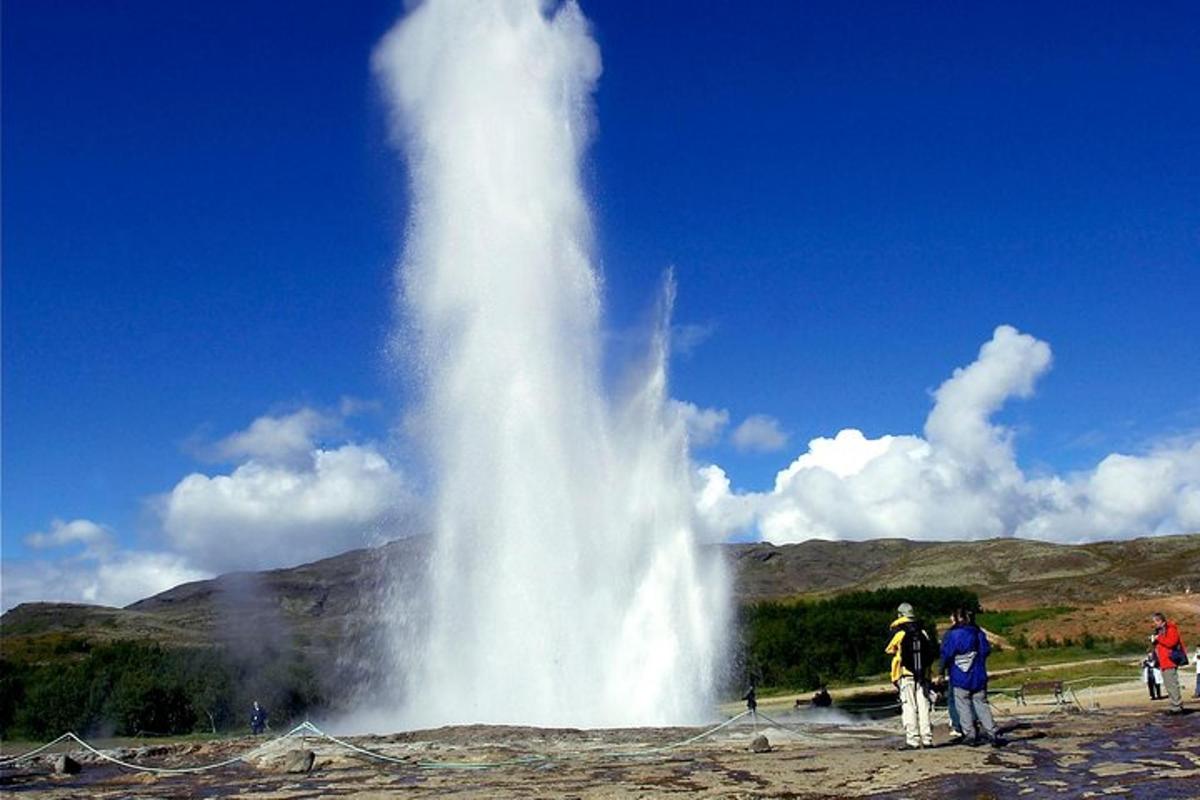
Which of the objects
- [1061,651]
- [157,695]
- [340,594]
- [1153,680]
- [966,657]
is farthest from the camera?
[340,594]

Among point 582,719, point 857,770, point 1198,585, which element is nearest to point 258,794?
point 857,770

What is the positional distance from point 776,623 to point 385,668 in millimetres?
38274

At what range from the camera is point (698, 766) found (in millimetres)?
14867

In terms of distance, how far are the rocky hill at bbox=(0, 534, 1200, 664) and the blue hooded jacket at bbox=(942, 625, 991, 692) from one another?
71.3 ft

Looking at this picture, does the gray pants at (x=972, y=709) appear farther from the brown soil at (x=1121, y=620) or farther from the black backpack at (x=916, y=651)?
the brown soil at (x=1121, y=620)

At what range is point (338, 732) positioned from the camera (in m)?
25.9

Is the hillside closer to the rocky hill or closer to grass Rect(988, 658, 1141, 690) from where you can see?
the rocky hill

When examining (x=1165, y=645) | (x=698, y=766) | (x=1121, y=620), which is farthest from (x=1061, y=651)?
(x=698, y=766)

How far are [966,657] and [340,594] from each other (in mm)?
162845

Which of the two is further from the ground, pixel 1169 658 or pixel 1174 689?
pixel 1169 658

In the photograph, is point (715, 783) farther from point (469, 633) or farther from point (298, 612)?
point (298, 612)

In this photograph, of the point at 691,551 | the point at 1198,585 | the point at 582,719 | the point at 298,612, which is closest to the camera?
the point at 582,719

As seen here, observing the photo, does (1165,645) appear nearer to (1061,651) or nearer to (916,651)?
(916,651)

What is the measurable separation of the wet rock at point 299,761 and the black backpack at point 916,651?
9094 millimetres
